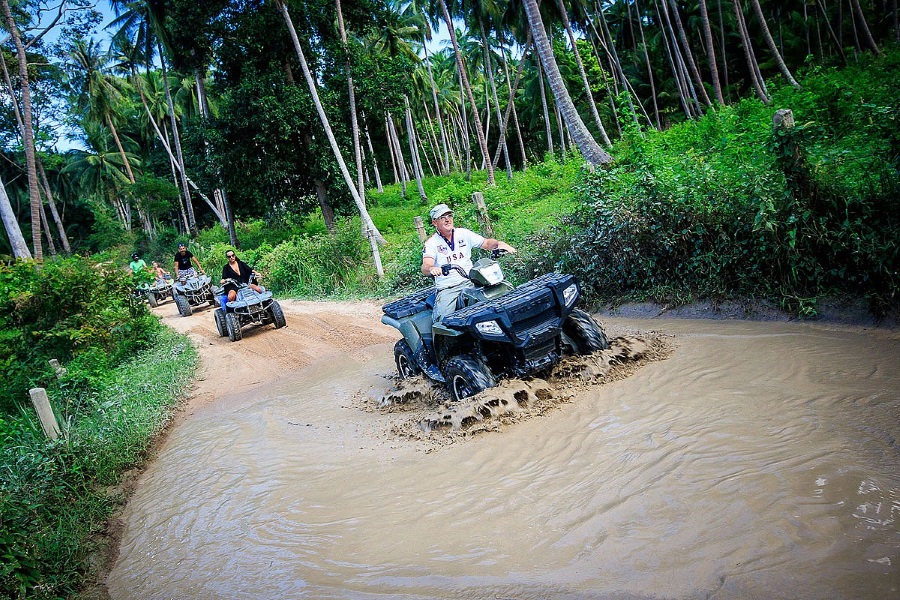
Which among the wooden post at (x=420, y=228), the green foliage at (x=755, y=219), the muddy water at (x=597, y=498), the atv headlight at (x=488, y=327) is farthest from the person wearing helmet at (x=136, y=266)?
the atv headlight at (x=488, y=327)

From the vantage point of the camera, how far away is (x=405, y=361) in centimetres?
708

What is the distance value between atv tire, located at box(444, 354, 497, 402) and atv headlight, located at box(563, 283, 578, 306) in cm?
97

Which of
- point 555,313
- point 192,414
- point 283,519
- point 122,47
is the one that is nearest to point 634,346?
point 555,313

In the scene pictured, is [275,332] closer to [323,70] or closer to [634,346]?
[634,346]

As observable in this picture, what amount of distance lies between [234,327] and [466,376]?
7.70m

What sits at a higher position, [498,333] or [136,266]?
[136,266]

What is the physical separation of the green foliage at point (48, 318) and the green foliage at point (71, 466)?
0.64m

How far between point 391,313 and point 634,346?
2.65 meters

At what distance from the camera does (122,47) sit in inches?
1257

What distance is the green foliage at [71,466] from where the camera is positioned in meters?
4.08

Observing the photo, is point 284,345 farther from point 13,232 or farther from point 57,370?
point 13,232

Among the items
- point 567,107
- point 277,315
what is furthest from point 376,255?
point 567,107

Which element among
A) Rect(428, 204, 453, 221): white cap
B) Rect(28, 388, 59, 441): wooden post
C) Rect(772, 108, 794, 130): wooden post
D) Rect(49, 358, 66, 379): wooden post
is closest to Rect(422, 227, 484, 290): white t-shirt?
Rect(428, 204, 453, 221): white cap

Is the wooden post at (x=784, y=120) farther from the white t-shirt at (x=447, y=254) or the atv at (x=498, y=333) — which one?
the white t-shirt at (x=447, y=254)
